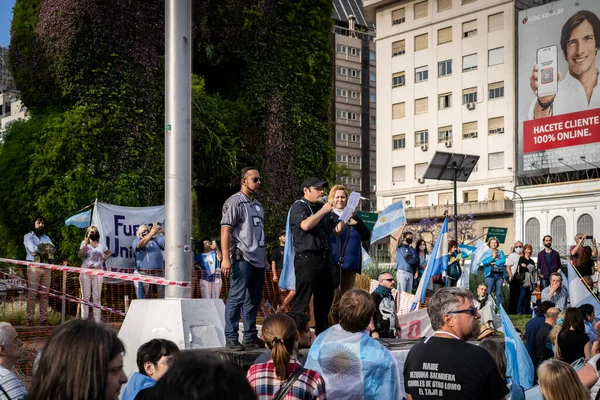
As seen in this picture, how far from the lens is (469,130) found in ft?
230

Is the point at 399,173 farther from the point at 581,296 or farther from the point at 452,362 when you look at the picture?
the point at 452,362

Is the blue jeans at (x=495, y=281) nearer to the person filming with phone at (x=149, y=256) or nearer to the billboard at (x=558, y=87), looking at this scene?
the person filming with phone at (x=149, y=256)

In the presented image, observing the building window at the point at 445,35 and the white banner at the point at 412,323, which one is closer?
the white banner at the point at 412,323

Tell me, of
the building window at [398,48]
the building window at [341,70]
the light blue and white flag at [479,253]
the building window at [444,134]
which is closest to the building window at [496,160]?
Answer: the building window at [444,134]

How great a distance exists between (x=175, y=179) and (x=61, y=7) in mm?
11652

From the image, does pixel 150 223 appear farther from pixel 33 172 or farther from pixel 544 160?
pixel 544 160

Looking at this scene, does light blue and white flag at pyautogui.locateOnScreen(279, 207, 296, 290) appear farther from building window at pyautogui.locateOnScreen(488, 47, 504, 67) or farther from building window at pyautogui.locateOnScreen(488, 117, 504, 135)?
building window at pyautogui.locateOnScreen(488, 47, 504, 67)

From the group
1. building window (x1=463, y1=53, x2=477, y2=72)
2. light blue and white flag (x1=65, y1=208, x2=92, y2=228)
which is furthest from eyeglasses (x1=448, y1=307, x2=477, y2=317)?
building window (x1=463, y1=53, x2=477, y2=72)

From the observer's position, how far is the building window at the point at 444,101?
71.6 m

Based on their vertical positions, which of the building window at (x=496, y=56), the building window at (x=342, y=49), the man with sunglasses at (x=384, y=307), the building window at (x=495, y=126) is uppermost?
the building window at (x=342, y=49)

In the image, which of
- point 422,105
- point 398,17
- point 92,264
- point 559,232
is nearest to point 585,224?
point 559,232

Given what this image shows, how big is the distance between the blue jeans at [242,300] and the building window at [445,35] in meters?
66.4

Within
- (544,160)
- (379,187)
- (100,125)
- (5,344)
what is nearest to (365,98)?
(379,187)

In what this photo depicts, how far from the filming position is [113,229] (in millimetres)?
16109
